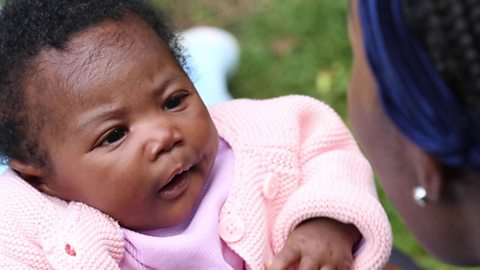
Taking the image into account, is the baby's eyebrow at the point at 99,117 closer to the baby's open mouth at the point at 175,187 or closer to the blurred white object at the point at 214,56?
the baby's open mouth at the point at 175,187

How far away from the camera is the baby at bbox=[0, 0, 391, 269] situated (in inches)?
64.9

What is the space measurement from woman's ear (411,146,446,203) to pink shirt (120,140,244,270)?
1.90 feet

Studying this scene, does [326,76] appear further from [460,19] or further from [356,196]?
[460,19]

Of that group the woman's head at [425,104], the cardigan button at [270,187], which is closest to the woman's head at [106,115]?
the cardigan button at [270,187]

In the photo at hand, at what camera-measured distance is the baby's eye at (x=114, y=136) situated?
1660 mm

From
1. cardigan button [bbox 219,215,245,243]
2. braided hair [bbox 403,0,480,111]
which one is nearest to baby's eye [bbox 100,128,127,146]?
cardigan button [bbox 219,215,245,243]

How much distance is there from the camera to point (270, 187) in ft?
5.97

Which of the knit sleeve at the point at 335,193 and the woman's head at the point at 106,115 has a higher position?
the woman's head at the point at 106,115

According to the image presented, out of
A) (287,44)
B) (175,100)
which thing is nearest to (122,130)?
(175,100)

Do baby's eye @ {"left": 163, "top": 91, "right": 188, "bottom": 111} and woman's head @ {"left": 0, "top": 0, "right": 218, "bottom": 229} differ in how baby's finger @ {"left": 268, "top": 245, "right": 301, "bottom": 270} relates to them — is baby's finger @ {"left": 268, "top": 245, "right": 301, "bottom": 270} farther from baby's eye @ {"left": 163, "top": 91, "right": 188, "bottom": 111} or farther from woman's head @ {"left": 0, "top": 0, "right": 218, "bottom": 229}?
baby's eye @ {"left": 163, "top": 91, "right": 188, "bottom": 111}

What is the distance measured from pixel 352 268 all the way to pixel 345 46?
1.74m

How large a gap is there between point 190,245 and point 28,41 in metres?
0.55

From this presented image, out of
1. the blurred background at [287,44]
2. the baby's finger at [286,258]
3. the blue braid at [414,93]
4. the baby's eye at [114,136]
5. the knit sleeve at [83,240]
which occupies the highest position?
the blue braid at [414,93]

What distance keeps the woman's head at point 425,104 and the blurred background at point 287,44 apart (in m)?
1.83
